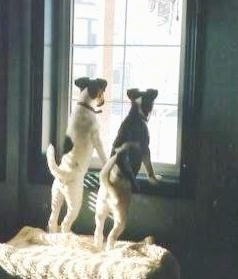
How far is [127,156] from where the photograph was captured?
4.81 feet

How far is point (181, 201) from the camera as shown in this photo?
1.59 m

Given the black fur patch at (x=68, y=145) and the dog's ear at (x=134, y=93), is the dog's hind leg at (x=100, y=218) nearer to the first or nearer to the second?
the black fur patch at (x=68, y=145)

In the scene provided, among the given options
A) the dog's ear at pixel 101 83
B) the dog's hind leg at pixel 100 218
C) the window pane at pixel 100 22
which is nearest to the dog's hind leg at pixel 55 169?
the dog's hind leg at pixel 100 218

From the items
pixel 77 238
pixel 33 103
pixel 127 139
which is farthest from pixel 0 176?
pixel 127 139

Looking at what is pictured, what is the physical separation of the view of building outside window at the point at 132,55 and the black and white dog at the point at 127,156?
0.17 metres

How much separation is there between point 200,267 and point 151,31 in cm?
73

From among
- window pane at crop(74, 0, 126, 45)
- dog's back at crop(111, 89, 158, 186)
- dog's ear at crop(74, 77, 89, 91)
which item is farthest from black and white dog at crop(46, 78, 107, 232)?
window pane at crop(74, 0, 126, 45)

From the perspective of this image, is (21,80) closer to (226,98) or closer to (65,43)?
(65,43)

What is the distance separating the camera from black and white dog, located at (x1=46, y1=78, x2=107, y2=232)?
1538mm

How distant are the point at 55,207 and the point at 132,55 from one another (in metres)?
0.53

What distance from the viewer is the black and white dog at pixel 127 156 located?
147 centimetres

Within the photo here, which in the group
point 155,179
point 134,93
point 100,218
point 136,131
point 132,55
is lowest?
point 100,218

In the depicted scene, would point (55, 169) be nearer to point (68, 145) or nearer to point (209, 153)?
point (68, 145)

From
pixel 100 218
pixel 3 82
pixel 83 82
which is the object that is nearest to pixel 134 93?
pixel 83 82
